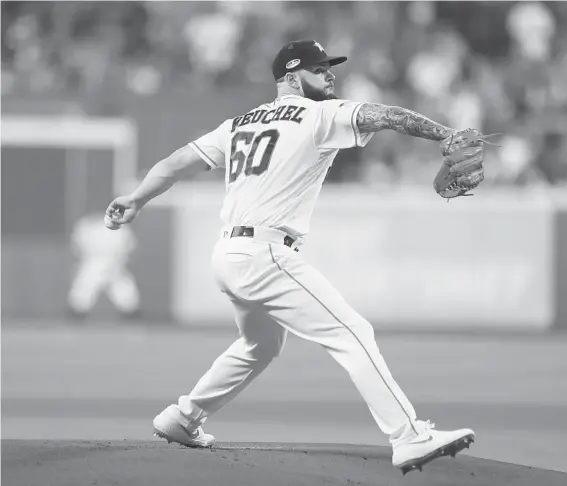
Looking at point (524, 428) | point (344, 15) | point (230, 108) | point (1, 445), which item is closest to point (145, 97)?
point (230, 108)

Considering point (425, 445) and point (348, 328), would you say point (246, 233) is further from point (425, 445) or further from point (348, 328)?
point (425, 445)

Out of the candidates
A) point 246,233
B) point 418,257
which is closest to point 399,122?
point 246,233

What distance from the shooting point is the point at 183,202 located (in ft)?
43.6

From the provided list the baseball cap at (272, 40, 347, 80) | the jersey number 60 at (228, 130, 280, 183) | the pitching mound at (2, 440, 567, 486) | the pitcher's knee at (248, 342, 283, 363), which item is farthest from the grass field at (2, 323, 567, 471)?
the baseball cap at (272, 40, 347, 80)

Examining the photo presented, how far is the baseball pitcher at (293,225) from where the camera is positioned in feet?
14.9

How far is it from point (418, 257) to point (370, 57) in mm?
3295

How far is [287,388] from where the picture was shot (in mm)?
9188

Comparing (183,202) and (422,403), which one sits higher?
(183,202)

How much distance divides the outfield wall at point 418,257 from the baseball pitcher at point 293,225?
25.3 feet

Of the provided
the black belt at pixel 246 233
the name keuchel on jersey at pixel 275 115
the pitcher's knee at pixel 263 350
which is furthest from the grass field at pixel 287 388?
the name keuchel on jersey at pixel 275 115

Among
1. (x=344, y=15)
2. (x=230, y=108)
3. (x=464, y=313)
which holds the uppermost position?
(x=344, y=15)

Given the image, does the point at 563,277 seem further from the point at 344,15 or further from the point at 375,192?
the point at 344,15

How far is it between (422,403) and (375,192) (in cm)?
538

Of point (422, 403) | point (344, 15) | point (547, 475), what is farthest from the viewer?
point (344, 15)
